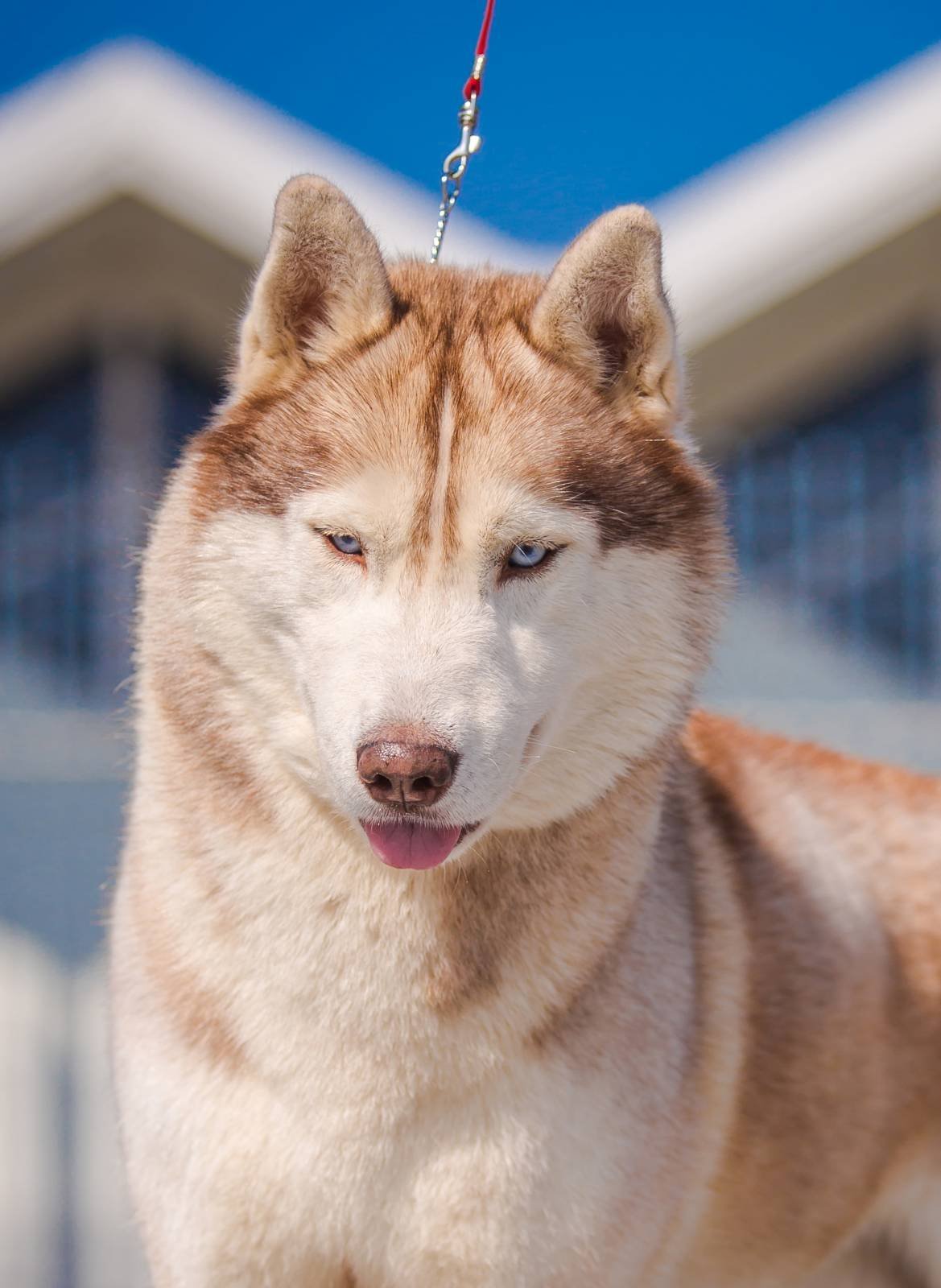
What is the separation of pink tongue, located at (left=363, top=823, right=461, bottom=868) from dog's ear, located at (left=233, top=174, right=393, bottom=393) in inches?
30.7

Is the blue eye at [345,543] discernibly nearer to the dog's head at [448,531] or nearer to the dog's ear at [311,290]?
the dog's head at [448,531]

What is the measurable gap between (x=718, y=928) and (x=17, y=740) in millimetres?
4555

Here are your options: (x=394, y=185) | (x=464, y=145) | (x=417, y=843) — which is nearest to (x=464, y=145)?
(x=464, y=145)

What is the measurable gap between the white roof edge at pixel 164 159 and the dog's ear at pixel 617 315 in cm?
408

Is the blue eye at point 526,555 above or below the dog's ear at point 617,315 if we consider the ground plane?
below

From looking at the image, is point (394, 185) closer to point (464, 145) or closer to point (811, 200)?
point (811, 200)

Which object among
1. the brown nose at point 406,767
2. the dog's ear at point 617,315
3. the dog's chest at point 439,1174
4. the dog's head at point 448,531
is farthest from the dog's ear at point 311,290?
the dog's chest at point 439,1174

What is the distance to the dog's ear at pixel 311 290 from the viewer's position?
208 centimetres

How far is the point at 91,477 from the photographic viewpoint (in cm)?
671

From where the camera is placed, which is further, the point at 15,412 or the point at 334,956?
the point at 15,412

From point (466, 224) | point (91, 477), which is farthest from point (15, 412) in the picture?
point (466, 224)

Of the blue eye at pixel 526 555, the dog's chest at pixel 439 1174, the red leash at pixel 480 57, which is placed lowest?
the dog's chest at pixel 439 1174

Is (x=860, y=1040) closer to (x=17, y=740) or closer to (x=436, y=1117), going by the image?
(x=436, y=1117)

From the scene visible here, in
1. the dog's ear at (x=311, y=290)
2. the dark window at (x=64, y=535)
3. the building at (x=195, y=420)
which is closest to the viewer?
the dog's ear at (x=311, y=290)
